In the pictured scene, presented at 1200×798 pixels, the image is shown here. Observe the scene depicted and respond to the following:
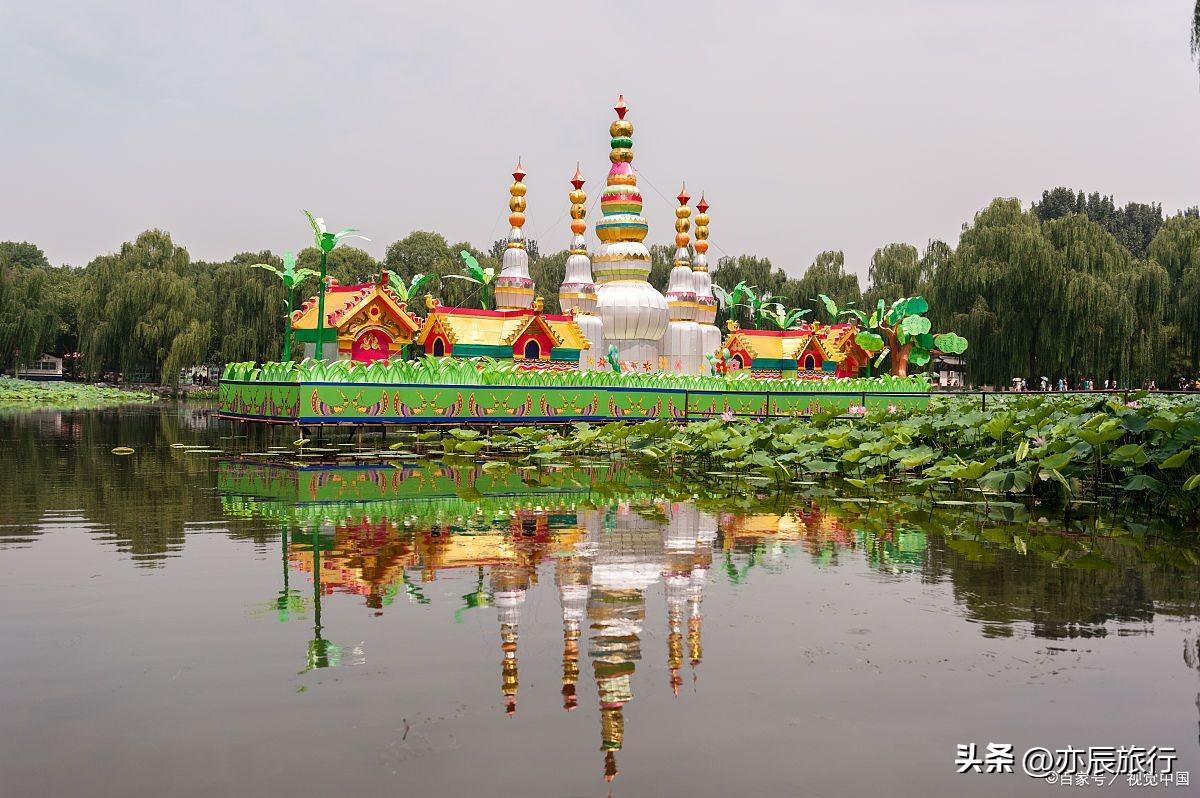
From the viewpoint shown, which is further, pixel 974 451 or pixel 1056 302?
pixel 1056 302

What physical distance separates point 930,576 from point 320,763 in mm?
5253

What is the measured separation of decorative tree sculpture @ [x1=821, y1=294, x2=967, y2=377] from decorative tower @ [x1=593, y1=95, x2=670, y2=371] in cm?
883

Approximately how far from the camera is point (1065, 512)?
1170 centimetres

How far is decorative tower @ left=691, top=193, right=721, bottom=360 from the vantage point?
3809cm

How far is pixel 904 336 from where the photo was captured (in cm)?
3969

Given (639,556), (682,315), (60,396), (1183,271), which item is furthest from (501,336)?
(60,396)

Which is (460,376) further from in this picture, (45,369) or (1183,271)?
(45,369)

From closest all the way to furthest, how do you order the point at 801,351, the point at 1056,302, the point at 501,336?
1. the point at 501,336
2. the point at 1056,302
3. the point at 801,351

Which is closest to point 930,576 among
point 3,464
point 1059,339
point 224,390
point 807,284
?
point 3,464

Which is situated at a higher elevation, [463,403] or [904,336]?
[904,336]

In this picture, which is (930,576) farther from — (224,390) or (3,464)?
(224,390)

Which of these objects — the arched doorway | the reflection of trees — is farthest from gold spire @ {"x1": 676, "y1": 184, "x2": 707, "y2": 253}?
the reflection of trees

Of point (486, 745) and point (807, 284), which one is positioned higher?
point (807, 284)

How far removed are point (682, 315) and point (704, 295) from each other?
1333 mm
